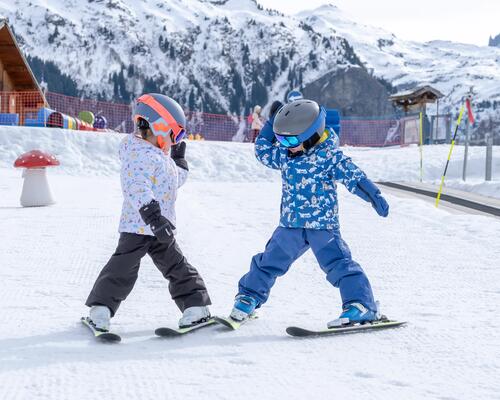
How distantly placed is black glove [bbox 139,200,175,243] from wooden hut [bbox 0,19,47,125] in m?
21.4

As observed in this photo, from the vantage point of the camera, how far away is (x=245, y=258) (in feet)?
18.7

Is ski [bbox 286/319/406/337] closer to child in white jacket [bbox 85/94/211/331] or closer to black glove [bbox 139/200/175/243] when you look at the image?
child in white jacket [bbox 85/94/211/331]

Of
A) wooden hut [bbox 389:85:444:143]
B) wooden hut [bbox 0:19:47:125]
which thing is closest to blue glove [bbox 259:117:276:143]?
A: wooden hut [bbox 0:19:47:125]

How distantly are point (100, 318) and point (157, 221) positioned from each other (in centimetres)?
62

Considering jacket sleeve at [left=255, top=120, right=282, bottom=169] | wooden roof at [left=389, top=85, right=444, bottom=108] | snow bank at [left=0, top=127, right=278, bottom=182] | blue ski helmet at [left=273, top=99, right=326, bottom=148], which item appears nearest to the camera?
blue ski helmet at [left=273, top=99, right=326, bottom=148]

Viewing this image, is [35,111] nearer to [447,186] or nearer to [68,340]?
[447,186]

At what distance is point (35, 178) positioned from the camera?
29.9 feet

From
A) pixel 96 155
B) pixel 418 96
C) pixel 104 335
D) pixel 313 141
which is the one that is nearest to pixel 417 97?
pixel 418 96

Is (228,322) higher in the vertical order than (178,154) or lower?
lower

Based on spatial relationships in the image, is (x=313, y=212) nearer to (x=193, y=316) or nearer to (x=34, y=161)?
(x=193, y=316)

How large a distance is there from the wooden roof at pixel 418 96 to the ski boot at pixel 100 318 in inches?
1090

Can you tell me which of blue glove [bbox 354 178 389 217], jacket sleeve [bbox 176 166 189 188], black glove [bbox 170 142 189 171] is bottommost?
blue glove [bbox 354 178 389 217]

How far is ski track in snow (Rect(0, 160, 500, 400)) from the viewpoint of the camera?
2.58 m

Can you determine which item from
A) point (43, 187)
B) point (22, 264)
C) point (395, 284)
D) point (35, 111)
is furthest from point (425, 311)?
point (35, 111)
